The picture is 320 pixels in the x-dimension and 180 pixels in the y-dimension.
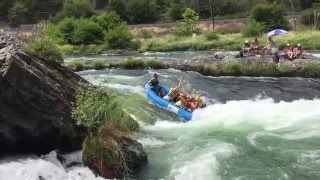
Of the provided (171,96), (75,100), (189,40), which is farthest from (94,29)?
(75,100)

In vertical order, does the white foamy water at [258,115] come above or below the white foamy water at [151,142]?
below

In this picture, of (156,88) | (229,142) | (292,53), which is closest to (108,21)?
(292,53)

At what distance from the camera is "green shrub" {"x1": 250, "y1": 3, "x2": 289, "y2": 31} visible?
4141cm

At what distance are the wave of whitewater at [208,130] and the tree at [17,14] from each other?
60.7 m

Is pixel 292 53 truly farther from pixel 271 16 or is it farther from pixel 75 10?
pixel 75 10

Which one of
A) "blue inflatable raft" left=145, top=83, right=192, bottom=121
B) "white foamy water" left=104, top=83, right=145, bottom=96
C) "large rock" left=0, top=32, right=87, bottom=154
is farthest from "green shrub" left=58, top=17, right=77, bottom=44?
"large rock" left=0, top=32, right=87, bottom=154

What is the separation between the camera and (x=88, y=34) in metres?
39.7

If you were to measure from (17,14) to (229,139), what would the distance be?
214 ft

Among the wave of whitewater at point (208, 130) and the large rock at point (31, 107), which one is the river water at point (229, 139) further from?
the large rock at point (31, 107)

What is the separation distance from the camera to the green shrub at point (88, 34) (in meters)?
39.7

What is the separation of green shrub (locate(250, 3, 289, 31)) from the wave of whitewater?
27235 millimetres

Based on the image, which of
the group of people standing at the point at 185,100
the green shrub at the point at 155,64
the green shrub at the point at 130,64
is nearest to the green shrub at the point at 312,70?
the group of people standing at the point at 185,100

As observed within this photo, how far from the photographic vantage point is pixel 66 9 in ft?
212

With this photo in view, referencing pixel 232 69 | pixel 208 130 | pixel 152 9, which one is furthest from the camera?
pixel 152 9
